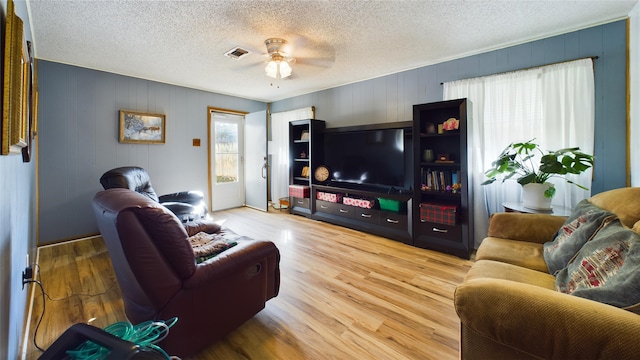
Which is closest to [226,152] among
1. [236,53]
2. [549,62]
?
[236,53]

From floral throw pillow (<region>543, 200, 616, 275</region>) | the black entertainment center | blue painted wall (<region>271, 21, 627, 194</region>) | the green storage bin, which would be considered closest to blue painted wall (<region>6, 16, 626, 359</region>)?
blue painted wall (<region>271, 21, 627, 194</region>)

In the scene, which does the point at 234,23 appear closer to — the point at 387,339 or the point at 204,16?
the point at 204,16

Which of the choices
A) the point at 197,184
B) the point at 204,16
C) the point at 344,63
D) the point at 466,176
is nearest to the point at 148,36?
the point at 204,16

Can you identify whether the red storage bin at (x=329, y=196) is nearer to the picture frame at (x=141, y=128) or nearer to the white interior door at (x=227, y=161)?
the white interior door at (x=227, y=161)

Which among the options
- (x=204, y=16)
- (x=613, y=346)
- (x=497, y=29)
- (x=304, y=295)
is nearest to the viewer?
(x=613, y=346)

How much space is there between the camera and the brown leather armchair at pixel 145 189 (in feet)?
8.73

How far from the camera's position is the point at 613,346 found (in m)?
0.86

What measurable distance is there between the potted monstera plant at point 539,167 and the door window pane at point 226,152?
4565 mm

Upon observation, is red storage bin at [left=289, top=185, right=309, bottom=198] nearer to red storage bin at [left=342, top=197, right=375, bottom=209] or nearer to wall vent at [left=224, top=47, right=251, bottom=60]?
red storage bin at [left=342, top=197, right=375, bottom=209]

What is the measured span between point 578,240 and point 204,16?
320 centimetres

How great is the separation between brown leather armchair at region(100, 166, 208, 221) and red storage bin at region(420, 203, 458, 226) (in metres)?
2.75

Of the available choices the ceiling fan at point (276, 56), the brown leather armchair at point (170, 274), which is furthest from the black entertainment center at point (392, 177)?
the brown leather armchair at point (170, 274)

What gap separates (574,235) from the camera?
1527 mm

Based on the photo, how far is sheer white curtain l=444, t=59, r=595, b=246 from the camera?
2518mm
